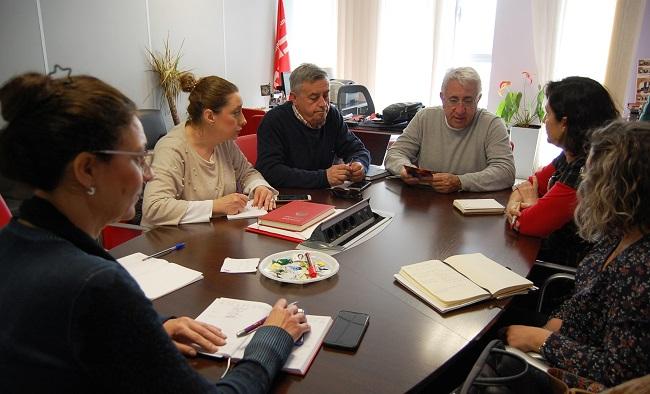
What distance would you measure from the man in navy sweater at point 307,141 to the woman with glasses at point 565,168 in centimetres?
90

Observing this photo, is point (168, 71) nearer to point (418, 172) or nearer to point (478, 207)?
point (418, 172)

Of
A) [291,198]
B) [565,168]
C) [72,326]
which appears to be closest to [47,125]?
[72,326]

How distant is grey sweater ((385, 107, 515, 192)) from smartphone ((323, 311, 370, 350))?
1.35 metres

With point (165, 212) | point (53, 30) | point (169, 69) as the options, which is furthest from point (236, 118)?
point (169, 69)

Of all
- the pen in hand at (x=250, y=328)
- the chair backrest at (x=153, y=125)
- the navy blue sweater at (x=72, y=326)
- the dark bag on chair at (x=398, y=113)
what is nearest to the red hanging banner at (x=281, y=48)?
the chair backrest at (x=153, y=125)

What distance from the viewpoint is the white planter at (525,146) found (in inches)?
190

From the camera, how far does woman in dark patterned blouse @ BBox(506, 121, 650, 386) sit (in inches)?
42.5

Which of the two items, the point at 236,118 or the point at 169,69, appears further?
the point at 169,69

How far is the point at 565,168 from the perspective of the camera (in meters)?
1.82

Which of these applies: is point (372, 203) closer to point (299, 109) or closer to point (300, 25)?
point (299, 109)

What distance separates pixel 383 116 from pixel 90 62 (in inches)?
94.5

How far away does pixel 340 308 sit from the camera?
121 cm

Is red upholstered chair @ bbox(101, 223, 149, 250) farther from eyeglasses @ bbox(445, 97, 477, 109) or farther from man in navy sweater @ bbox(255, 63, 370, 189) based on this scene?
eyeglasses @ bbox(445, 97, 477, 109)

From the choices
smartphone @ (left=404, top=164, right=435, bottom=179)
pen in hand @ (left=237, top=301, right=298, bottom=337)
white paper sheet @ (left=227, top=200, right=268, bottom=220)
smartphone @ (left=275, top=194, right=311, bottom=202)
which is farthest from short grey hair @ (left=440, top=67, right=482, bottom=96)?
pen in hand @ (left=237, top=301, right=298, bottom=337)
